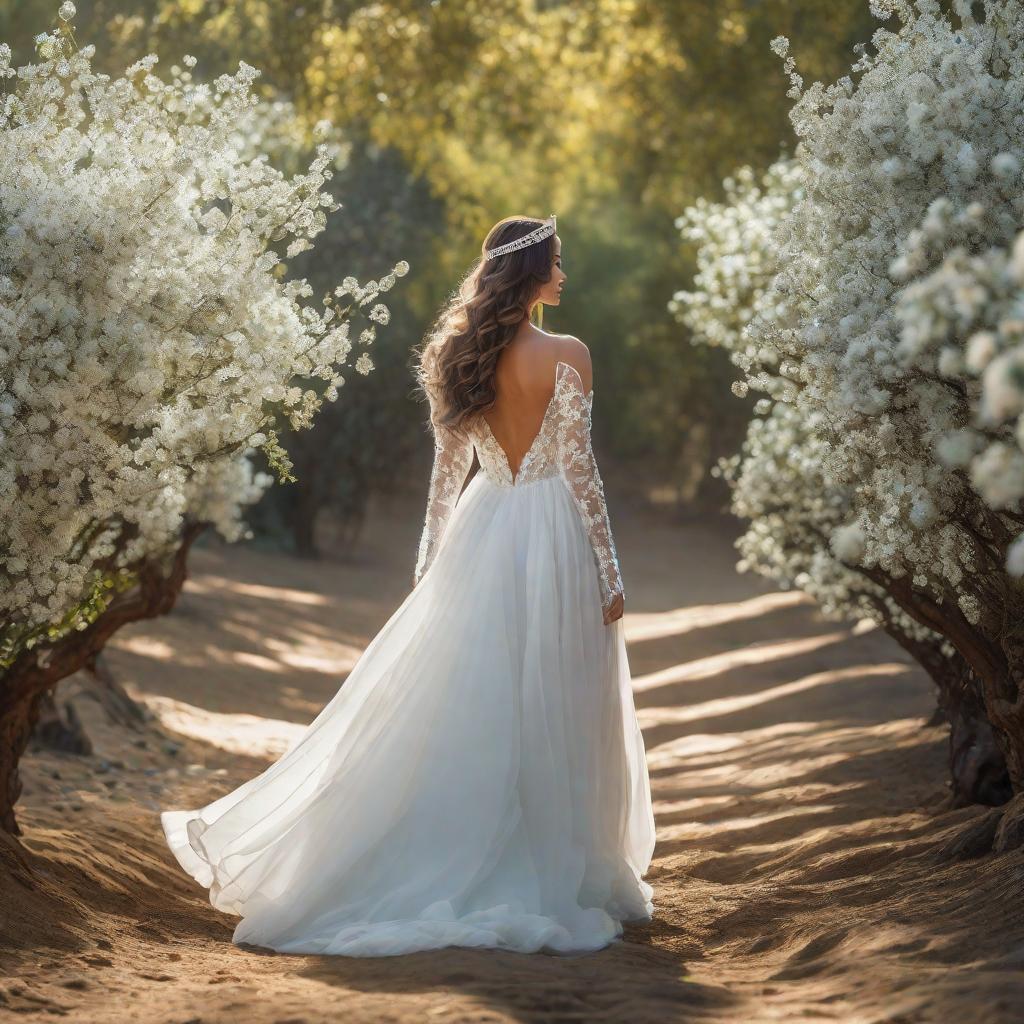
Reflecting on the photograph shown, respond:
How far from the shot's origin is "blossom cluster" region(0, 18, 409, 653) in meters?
4.70

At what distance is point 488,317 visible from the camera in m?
5.20

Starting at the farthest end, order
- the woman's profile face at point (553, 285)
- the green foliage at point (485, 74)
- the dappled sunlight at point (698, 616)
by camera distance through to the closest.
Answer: the dappled sunlight at point (698, 616), the green foliage at point (485, 74), the woman's profile face at point (553, 285)

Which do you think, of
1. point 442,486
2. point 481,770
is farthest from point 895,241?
point 481,770

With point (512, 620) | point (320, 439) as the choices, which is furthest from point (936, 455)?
point (320, 439)

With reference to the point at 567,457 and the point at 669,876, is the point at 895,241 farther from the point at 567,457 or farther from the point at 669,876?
the point at 669,876

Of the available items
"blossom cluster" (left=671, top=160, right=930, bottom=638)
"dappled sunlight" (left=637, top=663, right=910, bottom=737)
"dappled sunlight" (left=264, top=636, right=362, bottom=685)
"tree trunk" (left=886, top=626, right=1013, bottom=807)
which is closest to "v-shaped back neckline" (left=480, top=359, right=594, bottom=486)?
"tree trunk" (left=886, top=626, right=1013, bottom=807)

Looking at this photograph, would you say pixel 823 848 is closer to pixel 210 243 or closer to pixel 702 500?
pixel 210 243

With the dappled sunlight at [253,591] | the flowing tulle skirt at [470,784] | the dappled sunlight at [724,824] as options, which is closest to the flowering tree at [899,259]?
the flowing tulle skirt at [470,784]

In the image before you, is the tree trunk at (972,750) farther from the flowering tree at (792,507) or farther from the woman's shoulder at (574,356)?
the woman's shoulder at (574,356)

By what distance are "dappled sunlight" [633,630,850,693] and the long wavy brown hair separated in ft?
28.8

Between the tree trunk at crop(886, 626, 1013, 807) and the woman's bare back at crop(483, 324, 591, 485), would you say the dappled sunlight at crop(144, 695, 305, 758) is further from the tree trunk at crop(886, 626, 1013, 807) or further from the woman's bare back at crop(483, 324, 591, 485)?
the woman's bare back at crop(483, 324, 591, 485)

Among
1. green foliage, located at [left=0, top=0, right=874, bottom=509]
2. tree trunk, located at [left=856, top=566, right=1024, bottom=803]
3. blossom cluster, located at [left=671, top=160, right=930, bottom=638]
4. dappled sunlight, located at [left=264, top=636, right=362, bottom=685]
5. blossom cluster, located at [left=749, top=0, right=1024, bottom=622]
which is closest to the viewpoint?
blossom cluster, located at [left=749, top=0, right=1024, bottom=622]

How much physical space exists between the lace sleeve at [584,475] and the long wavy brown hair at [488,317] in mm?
A: 256

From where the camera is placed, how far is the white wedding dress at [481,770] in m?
4.72
